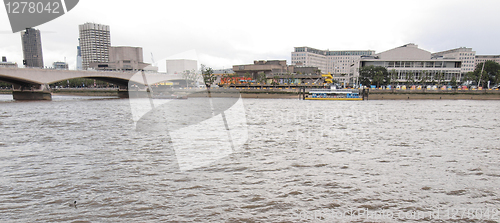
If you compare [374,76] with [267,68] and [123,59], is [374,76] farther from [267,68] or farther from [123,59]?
[123,59]

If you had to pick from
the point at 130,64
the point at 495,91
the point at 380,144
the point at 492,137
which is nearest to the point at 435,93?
the point at 495,91

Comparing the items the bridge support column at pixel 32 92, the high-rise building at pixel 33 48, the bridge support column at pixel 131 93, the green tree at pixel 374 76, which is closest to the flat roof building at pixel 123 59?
the high-rise building at pixel 33 48

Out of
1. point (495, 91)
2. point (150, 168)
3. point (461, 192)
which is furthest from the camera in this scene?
point (495, 91)

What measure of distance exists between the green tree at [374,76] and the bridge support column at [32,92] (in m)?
87.6

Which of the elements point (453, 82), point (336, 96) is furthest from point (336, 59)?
point (336, 96)

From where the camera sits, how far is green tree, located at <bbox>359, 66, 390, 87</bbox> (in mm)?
83325

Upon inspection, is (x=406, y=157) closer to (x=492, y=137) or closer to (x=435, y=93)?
(x=492, y=137)

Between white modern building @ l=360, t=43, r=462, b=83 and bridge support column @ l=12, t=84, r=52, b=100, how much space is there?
98.5 meters

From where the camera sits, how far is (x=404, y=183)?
9.04 m

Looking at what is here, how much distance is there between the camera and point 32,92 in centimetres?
5744

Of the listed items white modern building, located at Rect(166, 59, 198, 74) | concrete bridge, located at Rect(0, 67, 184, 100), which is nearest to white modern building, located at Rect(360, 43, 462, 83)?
white modern building, located at Rect(166, 59, 198, 74)

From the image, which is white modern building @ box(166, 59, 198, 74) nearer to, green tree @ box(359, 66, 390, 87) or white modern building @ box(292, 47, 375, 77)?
green tree @ box(359, 66, 390, 87)

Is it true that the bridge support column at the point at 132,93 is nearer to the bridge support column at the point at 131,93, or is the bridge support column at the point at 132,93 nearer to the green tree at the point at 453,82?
the bridge support column at the point at 131,93

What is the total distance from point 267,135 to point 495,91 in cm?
A: 6837
